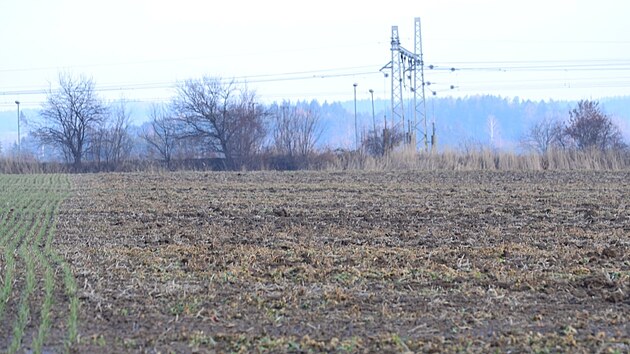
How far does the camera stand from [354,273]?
30.9 feet

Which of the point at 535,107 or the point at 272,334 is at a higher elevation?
the point at 535,107

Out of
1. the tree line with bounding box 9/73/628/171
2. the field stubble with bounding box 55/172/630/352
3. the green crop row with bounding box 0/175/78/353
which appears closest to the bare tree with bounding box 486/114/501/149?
the tree line with bounding box 9/73/628/171

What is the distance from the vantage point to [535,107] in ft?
576

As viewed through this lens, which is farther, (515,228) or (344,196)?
(344,196)

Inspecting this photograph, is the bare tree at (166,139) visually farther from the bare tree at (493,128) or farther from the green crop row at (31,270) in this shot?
the bare tree at (493,128)

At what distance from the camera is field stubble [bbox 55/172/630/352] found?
6.88 meters

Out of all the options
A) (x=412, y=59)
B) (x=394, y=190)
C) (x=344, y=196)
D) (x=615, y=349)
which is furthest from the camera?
(x=412, y=59)

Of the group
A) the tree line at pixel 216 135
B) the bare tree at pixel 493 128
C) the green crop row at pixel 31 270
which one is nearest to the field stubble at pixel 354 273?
the green crop row at pixel 31 270

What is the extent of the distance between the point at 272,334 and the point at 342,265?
10.2ft

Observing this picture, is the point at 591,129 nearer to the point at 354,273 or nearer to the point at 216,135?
the point at 216,135

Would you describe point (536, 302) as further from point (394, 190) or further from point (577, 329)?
point (394, 190)

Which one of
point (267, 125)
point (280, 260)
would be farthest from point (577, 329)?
point (267, 125)

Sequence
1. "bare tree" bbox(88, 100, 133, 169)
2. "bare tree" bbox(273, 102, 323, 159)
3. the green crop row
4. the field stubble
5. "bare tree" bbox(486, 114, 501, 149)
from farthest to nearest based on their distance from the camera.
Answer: "bare tree" bbox(486, 114, 501, 149) < "bare tree" bbox(88, 100, 133, 169) < "bare tree" bbox(273, 102, 323, 159) < the green crop row < the field stubble

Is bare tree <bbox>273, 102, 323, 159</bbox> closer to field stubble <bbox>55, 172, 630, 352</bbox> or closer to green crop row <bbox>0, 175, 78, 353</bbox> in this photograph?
green crop row <bbox>0, 175, 78, 353</bbox>
